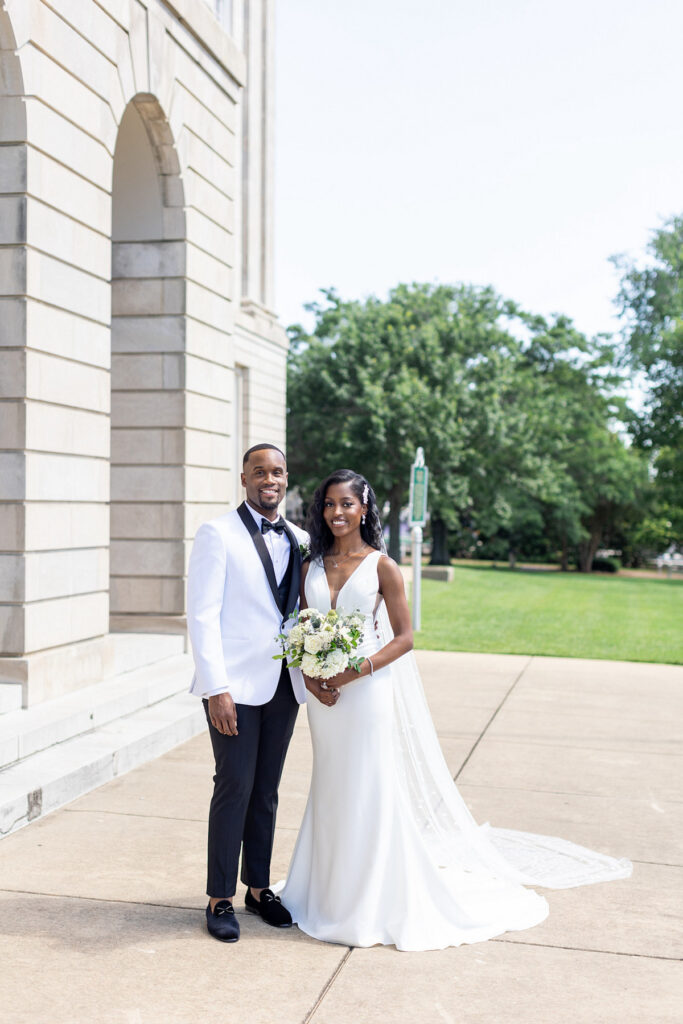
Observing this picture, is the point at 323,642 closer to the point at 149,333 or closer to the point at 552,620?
the point at 149,333

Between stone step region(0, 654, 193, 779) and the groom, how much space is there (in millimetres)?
2664

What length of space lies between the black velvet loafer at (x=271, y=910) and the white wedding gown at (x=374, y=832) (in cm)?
6

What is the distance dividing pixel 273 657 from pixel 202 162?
8.23 m

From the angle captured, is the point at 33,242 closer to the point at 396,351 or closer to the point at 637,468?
the point at 396,351

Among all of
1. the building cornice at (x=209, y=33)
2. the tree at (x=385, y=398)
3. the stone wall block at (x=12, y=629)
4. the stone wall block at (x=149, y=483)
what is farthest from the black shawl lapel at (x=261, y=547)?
the tree at (x=385, y=398)

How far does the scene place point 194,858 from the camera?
563 centimetres

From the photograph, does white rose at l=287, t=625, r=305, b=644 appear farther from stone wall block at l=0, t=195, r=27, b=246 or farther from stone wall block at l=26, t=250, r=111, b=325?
stone wall block at l=0, t=195, r=27, b=246

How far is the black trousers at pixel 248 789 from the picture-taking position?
4531 mm

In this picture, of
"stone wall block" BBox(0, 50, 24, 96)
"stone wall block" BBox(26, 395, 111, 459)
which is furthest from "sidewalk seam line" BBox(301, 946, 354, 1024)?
"stone wall block" BBox(0, 50, 24, 96)

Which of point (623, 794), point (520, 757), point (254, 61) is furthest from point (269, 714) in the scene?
point (254, 61)

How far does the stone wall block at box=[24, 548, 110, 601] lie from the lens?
7750 mm

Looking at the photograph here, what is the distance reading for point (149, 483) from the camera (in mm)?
11023

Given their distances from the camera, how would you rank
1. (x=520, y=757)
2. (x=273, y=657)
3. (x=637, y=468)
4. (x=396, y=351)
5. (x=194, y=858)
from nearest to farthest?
(x=273, y=657)
(x=194, y=858)
(x=520, y=757)
(x=396, y=351)
(x=637, y=468)

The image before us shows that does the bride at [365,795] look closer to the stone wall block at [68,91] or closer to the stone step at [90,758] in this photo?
the stone step at [90,758]
